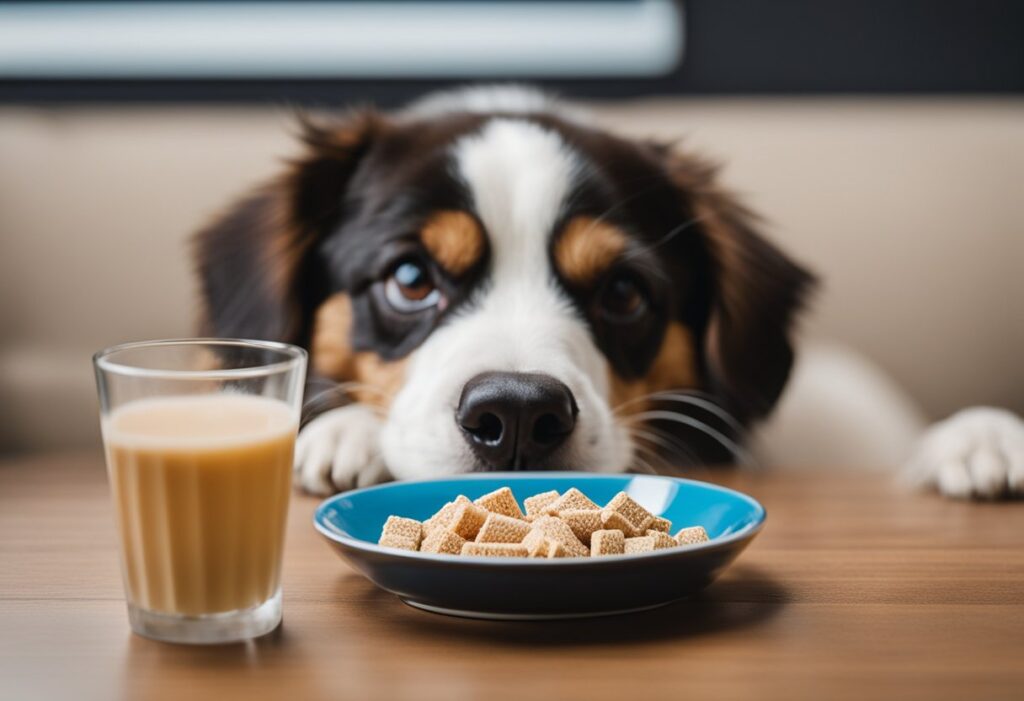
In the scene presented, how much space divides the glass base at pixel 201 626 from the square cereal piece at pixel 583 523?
0.21m

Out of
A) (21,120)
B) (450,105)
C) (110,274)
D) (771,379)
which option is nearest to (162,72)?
(21,120)

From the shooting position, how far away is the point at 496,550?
71 centimetres

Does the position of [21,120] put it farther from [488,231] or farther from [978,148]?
[978,148]

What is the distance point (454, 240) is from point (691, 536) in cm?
71

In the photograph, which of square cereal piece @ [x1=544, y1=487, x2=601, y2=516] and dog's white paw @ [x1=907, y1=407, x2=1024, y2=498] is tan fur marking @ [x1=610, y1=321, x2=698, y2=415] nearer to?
dog's white paw @ [x1=907, y1=407, x2=1024, y2=498]

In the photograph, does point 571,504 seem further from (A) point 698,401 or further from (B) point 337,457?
(A) point 698,401

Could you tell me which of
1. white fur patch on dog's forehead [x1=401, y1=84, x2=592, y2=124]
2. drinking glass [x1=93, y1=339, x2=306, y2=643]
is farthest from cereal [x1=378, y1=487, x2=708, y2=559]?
white fur patch on dog's forehead [x1=401, y1=84, x2=592, y2=124]

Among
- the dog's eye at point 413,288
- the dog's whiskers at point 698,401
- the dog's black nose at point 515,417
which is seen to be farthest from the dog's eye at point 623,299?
the dog's black nose at point 515,417

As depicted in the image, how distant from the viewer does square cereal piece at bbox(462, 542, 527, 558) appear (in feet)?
2.32

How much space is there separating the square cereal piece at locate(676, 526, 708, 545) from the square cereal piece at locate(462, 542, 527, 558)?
125 millimetres

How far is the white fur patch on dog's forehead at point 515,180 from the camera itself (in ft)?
4.68

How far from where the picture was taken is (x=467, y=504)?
78 cm

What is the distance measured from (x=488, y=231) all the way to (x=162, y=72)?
1483mm

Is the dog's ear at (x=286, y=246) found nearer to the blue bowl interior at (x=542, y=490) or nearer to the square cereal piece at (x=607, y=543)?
the blue bowl interior at (x=542, y=490)
